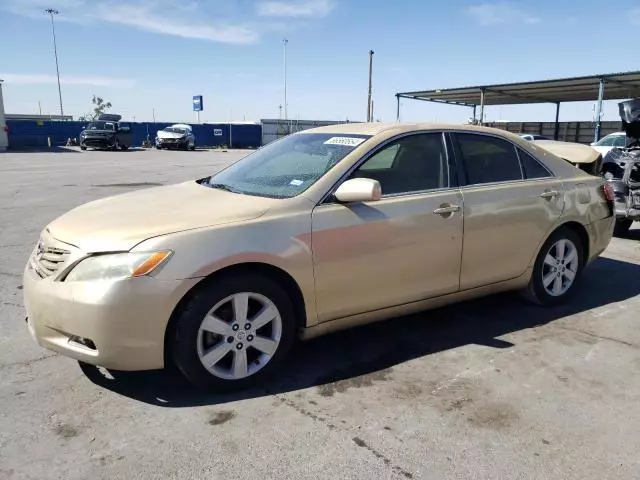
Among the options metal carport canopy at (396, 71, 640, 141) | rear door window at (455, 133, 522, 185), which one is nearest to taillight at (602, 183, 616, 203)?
rear door window at (455, 133, 522, 185)

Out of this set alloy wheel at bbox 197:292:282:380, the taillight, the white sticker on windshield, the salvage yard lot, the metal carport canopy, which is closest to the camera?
the salvage yard lot

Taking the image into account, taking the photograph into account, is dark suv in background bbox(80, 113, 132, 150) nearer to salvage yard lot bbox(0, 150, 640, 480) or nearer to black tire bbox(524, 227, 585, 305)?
salvage yard lot bbox(0, 150, 640, 480)

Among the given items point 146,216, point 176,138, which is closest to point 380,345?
point 146,216

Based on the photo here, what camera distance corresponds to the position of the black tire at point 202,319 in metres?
2.92

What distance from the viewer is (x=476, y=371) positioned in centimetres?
348

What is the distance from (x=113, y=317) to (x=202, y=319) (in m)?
0.46

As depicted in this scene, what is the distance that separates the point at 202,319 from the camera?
2.95 meters

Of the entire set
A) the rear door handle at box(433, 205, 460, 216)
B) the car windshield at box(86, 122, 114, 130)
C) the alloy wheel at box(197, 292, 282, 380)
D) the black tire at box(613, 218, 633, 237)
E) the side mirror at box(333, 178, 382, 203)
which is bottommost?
the black tire at box(613, 218, 633, 237)

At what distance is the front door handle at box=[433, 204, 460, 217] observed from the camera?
3771 mm

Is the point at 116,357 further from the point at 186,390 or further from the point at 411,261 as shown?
the point at 411,261

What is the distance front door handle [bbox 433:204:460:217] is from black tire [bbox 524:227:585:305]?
1107 mm

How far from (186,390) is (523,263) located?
2787 mm

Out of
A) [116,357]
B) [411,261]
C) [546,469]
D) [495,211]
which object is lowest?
[546,469]

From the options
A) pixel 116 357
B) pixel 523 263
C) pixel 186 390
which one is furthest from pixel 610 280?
pixel 116 357
